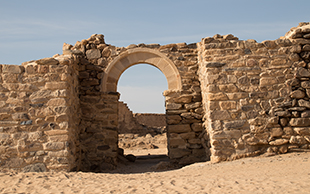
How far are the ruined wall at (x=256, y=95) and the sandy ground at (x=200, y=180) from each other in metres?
0.34

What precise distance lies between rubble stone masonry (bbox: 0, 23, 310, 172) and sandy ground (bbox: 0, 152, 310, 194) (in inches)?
14.3

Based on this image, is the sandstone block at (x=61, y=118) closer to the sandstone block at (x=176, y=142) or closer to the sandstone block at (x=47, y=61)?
the sandstone block at (x=47, y=61)

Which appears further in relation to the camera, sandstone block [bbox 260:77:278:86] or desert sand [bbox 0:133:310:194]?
sandstone block [bbox 260:77:278:86]

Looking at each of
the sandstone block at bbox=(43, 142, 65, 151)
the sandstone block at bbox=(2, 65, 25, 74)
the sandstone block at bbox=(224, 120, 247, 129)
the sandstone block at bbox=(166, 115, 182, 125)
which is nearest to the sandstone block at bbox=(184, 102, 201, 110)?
the sandstone block at bbox=(166, 115, 182, 125)

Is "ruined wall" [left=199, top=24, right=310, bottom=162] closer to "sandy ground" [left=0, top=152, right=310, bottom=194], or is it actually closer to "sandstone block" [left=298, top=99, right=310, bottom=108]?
"sandstone block" [left=298, top=99, right=310, bottom=108]

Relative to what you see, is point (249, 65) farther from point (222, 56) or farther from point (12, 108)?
point (12, 108)

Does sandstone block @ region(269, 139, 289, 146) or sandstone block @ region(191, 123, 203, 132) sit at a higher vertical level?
sandstone block @ region(191, 123, 203, 132)

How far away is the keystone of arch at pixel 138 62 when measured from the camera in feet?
23.5

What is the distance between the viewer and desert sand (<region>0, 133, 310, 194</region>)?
3854 millimetres

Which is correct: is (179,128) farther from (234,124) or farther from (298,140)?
(298,140)

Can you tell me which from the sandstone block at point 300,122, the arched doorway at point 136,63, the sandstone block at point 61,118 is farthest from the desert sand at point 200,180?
the arched doorway at point 136,63

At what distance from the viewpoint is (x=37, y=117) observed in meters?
5.53

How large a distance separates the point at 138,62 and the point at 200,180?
3.78 m

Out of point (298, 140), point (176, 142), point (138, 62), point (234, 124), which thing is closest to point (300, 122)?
point (298, 140)
